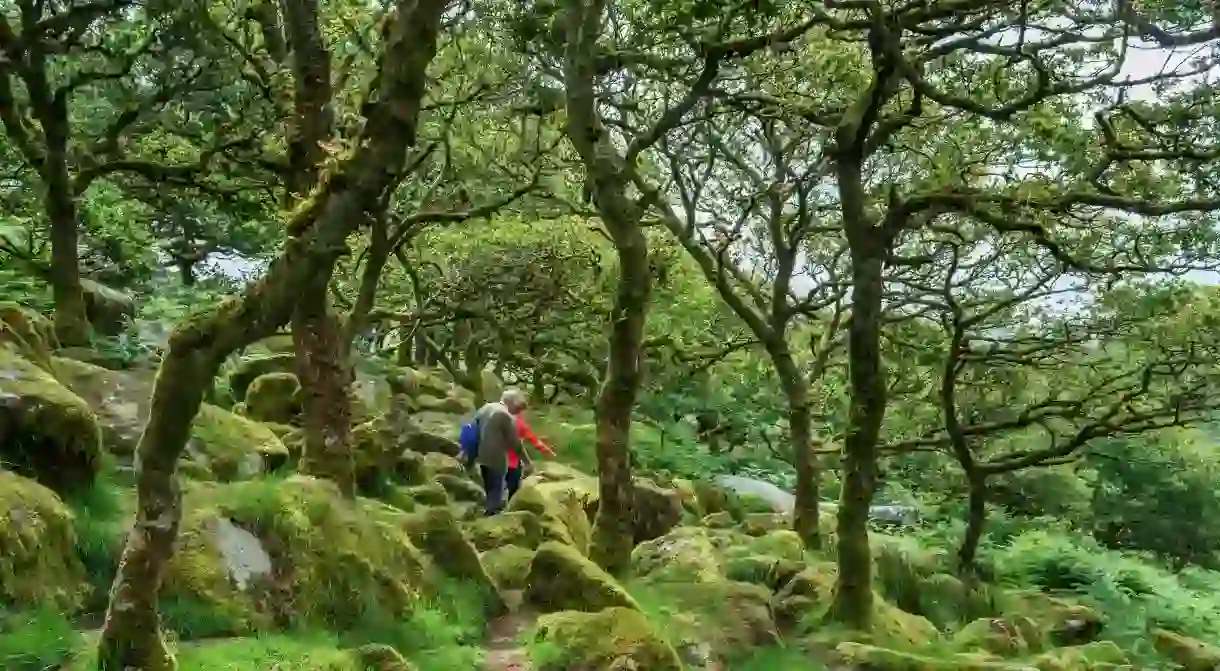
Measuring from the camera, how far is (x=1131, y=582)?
19.0 m

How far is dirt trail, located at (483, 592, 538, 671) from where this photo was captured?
351 inches

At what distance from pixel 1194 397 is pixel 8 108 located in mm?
17729

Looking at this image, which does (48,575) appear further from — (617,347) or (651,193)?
(651,193)

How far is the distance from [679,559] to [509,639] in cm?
413

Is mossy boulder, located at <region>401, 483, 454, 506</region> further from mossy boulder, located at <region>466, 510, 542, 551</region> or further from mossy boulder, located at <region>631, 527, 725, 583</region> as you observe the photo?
mossy boulder, located at <region>631, 527, 725, 583</region>

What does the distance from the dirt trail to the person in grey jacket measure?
321 cm

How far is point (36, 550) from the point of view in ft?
24.3

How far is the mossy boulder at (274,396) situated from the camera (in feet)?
53.8

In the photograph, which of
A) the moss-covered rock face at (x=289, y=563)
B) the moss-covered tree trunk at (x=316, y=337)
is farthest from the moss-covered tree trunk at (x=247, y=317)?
the moss-covered tree trunk at (x=316, y=337)

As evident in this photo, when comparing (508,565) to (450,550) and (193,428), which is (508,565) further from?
(193,428)

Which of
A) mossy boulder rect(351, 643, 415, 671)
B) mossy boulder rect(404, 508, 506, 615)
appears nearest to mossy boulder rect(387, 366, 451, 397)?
mossy boulder rect(404, 508, 506, 615)

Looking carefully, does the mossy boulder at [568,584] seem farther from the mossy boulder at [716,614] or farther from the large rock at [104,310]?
the large rock at [104,310]

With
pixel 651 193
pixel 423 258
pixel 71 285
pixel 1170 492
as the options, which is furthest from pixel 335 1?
pixel 1170 492

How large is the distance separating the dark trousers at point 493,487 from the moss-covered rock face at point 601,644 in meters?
5.45
